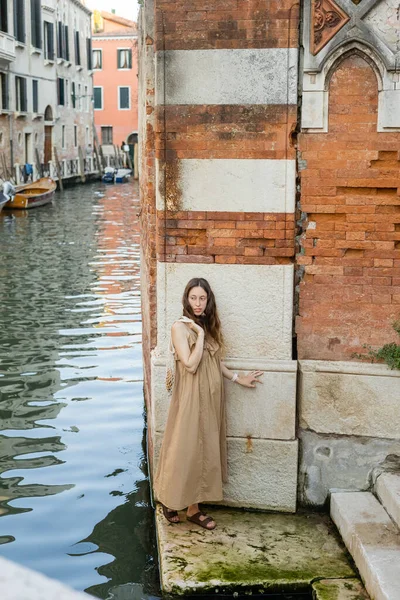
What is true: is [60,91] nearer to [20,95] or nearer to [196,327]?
[20,95]

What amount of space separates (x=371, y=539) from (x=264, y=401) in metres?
1.07

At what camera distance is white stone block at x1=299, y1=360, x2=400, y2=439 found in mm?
4883

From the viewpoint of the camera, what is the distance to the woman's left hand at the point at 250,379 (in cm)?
491

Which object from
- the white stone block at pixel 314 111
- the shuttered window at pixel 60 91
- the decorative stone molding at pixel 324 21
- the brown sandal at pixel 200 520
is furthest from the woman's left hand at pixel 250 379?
the shuttered window at pixel 60 91

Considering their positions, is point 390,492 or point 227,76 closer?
point 390,492

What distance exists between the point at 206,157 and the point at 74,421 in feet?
10.8

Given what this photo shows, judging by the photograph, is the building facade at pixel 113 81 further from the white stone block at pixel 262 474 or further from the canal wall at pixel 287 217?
the white stone block at pixel 262 474

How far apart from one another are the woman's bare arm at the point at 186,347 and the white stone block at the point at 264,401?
0.38 m

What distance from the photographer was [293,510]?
5020 mm

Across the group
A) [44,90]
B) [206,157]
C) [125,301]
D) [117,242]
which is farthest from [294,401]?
[44,90]

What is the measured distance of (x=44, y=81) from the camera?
44.9 meters

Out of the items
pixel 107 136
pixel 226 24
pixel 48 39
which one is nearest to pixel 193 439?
pixel 226 24

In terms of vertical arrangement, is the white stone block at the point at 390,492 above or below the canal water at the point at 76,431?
above

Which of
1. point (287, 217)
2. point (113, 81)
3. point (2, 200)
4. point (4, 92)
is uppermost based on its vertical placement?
point (113, 81)
